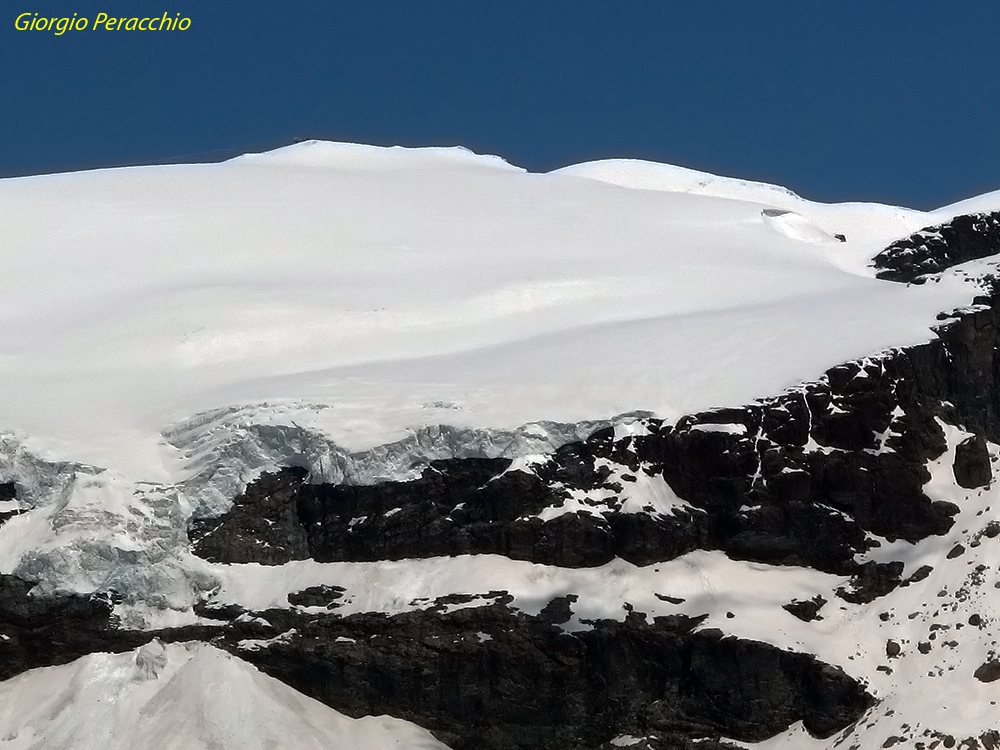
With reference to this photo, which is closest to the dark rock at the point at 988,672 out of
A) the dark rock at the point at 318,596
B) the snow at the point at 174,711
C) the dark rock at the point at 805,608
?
the dark rock at the point at 805,608

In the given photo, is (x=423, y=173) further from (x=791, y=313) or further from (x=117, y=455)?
(x=117, y=455)

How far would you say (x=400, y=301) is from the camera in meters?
79.4

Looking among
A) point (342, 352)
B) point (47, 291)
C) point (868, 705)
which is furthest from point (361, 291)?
point (868, 705)

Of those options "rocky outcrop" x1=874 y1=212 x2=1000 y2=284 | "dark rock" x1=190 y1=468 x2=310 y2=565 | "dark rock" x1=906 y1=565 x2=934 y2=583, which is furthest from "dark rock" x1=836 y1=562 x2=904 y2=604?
"rocky outcrop" x1=874 y1=212 x2=1000 y2=284

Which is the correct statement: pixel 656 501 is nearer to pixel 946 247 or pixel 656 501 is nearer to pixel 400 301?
pixel 400 301

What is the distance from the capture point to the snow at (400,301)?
220 feet

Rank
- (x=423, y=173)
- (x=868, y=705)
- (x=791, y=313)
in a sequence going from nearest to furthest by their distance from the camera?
(x=868, y=705), (x=791, y=313), (x=423, y=173)

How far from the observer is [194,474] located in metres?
64.2

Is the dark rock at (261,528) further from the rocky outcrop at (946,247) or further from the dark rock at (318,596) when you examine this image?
the rocky outcrop at (946,247)

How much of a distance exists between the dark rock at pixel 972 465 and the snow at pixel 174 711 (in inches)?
920

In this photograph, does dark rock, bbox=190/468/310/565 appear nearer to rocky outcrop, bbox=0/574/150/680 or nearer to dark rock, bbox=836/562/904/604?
rocky outcrop, bbox=0/574/150/680

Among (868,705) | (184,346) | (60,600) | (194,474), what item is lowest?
(868,705)

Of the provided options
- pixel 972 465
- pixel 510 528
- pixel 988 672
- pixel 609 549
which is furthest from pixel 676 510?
pixel 988 672

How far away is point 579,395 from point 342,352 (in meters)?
13.3
